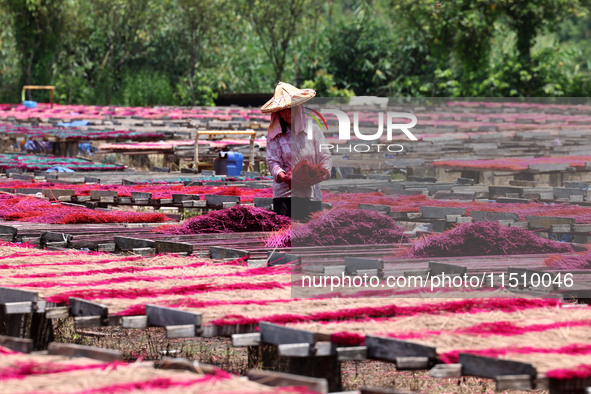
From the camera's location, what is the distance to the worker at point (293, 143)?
841cm

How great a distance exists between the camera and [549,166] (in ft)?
52.4

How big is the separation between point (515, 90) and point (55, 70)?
18.0 meters

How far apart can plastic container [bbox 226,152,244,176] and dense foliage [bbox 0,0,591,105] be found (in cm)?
1760

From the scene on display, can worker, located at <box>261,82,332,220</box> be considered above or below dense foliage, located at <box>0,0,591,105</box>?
below

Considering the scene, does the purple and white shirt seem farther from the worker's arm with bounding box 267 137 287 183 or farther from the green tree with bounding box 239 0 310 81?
the green tree with bounding box 239 0 310 81

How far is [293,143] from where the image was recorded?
8.52 metres

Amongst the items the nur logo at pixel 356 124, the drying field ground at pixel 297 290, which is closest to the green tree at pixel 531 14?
the drying field ground at pixel 297 290

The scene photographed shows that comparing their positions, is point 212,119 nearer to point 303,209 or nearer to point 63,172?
point 63,172

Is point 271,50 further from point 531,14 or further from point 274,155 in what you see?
point 274,155

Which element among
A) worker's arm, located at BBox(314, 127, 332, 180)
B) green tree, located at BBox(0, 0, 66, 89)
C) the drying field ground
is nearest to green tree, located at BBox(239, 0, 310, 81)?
green tree, located at BBox(0, 0, 66, 89)

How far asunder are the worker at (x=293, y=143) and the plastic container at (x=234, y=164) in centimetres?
873

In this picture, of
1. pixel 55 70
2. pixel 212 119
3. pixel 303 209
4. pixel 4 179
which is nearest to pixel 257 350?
pixel 303 209

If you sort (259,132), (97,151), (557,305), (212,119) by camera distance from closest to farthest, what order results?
(557,305) < (97,151) < (259,132) < (212,119)

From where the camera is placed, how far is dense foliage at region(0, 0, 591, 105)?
111 ft
